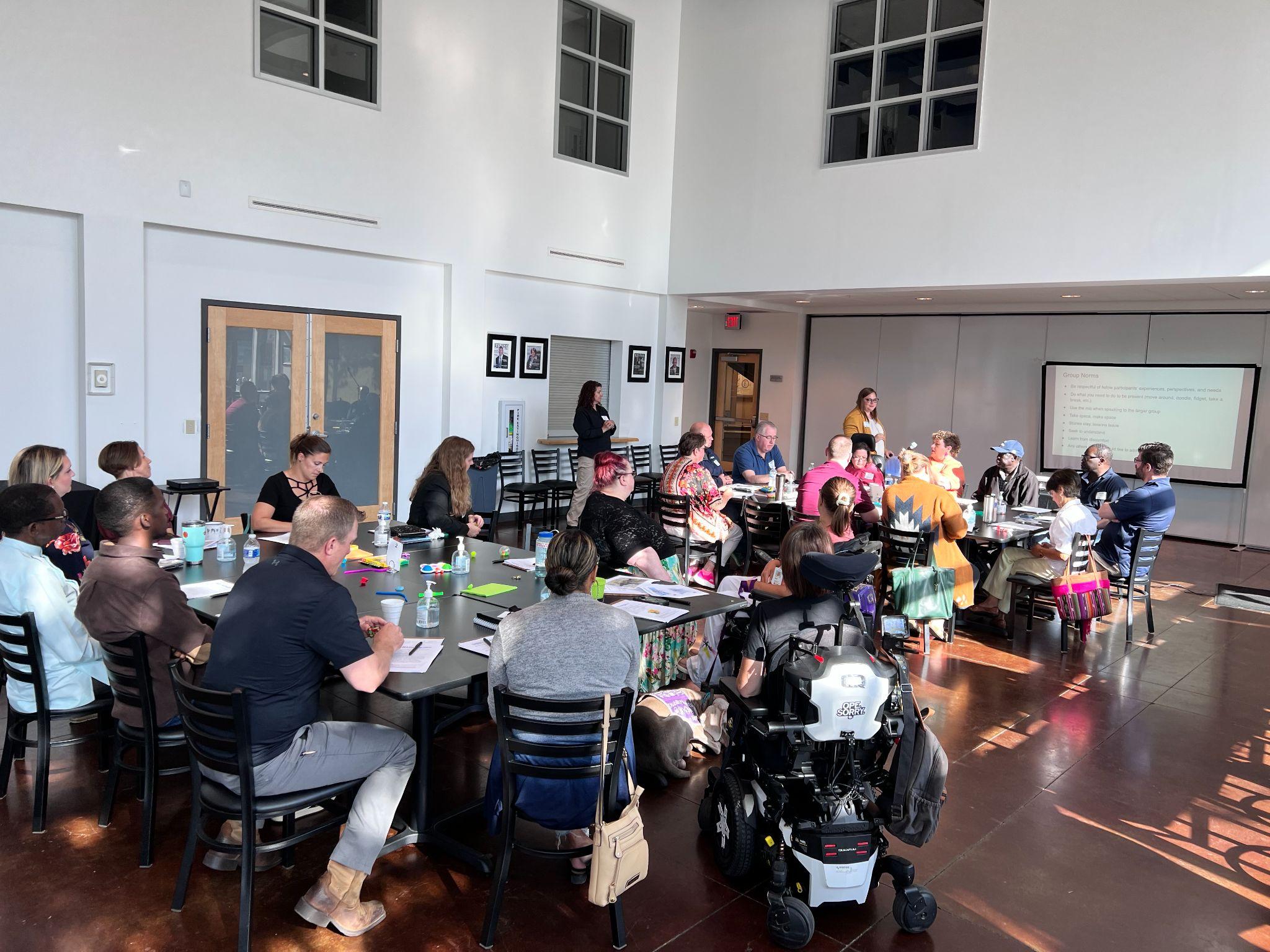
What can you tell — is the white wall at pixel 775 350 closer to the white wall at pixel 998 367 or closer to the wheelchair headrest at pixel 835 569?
the white wall at pixel 998 367

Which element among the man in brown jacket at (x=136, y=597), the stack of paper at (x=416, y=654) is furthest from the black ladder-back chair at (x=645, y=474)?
the man in brown jacket at (x=136, y=597)

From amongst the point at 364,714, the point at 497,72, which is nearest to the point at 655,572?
the point at 364,714

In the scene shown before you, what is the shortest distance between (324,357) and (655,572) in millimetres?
5472

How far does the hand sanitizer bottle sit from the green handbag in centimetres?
367

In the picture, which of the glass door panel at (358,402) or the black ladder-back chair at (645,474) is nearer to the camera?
the glass door panel at (358,402)

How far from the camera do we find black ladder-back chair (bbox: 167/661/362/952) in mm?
2775

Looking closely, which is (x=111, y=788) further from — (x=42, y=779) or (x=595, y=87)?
(x=595, y=87)

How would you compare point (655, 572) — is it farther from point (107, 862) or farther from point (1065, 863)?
point (107, 862)

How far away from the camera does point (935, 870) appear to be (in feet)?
11.6

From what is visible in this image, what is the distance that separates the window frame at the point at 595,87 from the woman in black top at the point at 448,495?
625 cm

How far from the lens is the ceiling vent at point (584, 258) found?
10.9 meters

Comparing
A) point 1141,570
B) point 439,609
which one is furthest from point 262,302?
point 1141,570

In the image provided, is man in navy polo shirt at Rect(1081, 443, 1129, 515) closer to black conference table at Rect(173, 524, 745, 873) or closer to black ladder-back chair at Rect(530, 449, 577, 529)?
black conference table at Rect(173, 524, 745, 873)

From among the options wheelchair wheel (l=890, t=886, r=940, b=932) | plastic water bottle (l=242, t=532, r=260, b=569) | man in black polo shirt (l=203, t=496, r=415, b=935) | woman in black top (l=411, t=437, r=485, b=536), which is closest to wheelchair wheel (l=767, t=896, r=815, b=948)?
wheelchair wheel (l=890, t=886, r=940, b=932)
